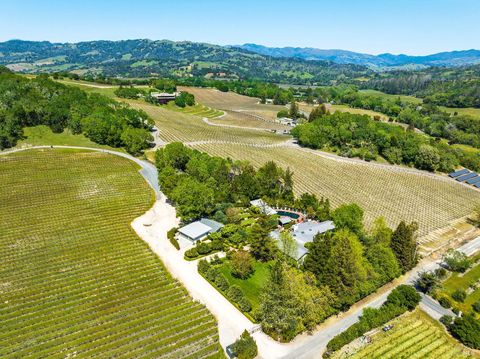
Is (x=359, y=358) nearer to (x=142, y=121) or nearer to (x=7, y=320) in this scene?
(x=7, y=320)

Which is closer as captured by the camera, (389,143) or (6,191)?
(6,191)

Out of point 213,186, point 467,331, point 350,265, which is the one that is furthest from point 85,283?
point 467,331

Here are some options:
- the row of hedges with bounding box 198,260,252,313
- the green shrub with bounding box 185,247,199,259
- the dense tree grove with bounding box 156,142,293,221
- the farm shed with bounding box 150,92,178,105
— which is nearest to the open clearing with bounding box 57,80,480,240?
the dense tree grove with bounding box 156,142,293,221

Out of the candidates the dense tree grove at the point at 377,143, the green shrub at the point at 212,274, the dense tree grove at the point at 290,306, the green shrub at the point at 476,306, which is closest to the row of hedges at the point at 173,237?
the green shrub at the point at 212,274

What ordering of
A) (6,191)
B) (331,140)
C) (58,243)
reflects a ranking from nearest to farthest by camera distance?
(58,243), (6,191), (331,140)

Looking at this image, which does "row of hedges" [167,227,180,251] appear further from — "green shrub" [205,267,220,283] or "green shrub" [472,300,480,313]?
"green shrub" [472,300,480,313]

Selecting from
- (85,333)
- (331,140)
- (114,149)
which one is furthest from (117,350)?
(331,140)

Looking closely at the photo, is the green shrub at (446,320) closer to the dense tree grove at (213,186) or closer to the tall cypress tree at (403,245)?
the tall cypress tree at (403,245)
